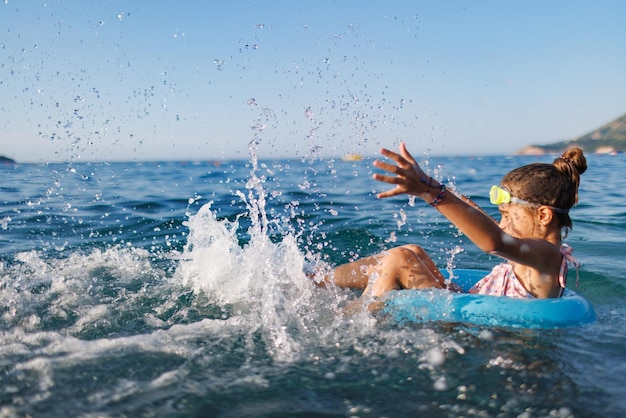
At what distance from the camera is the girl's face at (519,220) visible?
367 centimetres

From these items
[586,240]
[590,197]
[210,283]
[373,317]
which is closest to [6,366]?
[210,283]

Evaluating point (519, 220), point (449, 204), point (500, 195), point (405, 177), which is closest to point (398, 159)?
point (405, 177)

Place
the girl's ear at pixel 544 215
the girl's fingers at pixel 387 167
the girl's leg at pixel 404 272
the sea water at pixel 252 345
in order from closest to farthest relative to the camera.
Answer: the girl's fingers at pixel 387 167
the sea water at pixel 252 345
the girl's ear at pixel 544 215
the girl's leg at pixel 404 272

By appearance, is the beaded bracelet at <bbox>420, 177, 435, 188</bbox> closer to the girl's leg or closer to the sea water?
the sea water

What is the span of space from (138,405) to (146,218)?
6.67 metres

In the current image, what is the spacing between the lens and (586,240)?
7559 millimetres

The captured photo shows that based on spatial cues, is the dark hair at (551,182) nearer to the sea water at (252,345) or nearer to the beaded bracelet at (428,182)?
the sea water at (252,345)

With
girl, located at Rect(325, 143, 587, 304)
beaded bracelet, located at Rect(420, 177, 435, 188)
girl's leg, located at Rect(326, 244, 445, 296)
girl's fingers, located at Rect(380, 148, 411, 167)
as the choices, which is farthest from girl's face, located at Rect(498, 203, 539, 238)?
girl's fingers, located at Rect(380, 148, 411, 167)

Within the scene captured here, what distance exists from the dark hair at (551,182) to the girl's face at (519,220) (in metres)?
0.09

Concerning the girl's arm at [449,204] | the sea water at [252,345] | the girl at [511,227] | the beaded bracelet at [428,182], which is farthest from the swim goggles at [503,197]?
the beaded bracelet at [428,182]

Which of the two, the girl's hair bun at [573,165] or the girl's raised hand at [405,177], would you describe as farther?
the girl's hair bun at [573,165]

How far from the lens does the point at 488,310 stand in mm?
3689

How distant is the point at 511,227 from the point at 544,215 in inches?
9.6

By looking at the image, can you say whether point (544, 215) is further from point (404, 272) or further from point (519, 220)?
point (404, 272)
